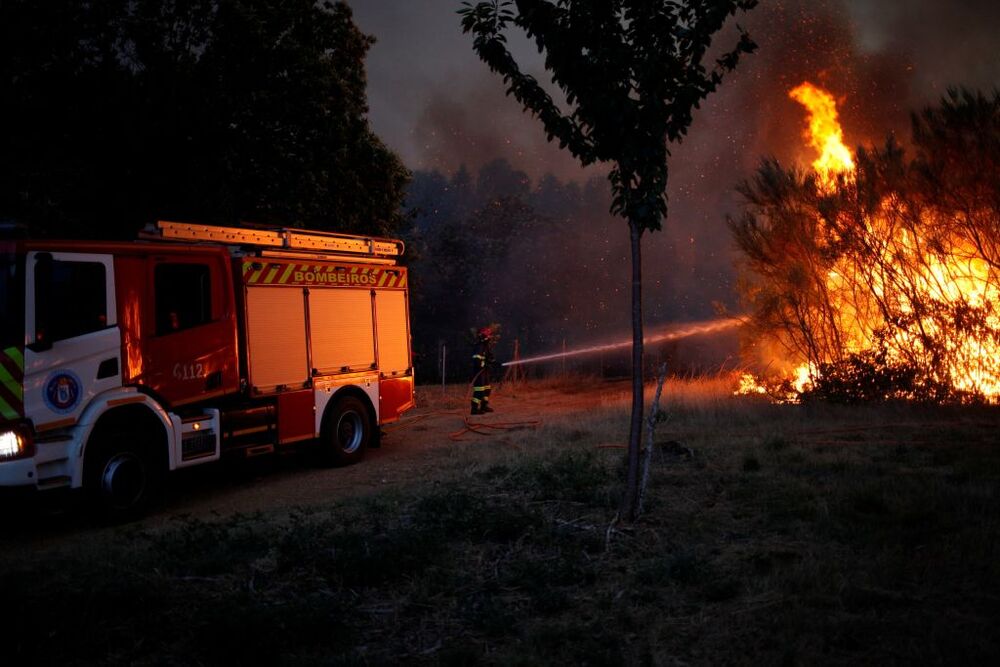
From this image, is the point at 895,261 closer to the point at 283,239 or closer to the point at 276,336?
the point at 283,239

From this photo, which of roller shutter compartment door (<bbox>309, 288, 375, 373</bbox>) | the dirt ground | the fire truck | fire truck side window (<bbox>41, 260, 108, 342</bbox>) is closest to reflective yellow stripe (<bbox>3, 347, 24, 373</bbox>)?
the fire truck

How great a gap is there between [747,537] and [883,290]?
928 centimetres

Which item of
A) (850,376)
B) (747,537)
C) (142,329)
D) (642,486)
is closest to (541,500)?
(642,486)

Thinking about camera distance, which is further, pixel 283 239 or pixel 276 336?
pixel 283 239

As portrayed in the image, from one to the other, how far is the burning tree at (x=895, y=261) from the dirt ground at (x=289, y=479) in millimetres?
4842

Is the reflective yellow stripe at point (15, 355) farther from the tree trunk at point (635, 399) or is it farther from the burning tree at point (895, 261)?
the burning tree at point (895, 261)

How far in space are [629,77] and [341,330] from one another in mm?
6005

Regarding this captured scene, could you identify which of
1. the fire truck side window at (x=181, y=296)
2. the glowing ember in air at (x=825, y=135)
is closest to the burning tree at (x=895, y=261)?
the glowing ember in air at (x=825, y=135)

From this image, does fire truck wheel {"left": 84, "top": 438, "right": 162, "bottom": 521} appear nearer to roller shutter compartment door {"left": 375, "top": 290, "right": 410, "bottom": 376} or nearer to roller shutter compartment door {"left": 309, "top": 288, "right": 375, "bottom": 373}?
roller shutter compartment door {"left": 309, "top": 288, "right": 375, "bottom": 373}

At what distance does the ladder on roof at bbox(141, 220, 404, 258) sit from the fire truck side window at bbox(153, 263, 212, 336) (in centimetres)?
40

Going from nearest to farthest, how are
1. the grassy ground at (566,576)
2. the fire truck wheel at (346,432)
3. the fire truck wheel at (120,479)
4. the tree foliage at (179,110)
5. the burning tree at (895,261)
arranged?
the grassy ground at (566,576), the fire truck wheel at (120,479), the fire truck wheel at (346,432), the burning tree at (895,261), the tree foliage at (179,110)

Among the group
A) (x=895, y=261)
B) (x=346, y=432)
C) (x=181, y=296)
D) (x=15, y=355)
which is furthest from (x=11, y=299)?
(x=895, y=261)

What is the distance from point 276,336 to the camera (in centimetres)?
982

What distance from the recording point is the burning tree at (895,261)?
12.6m
